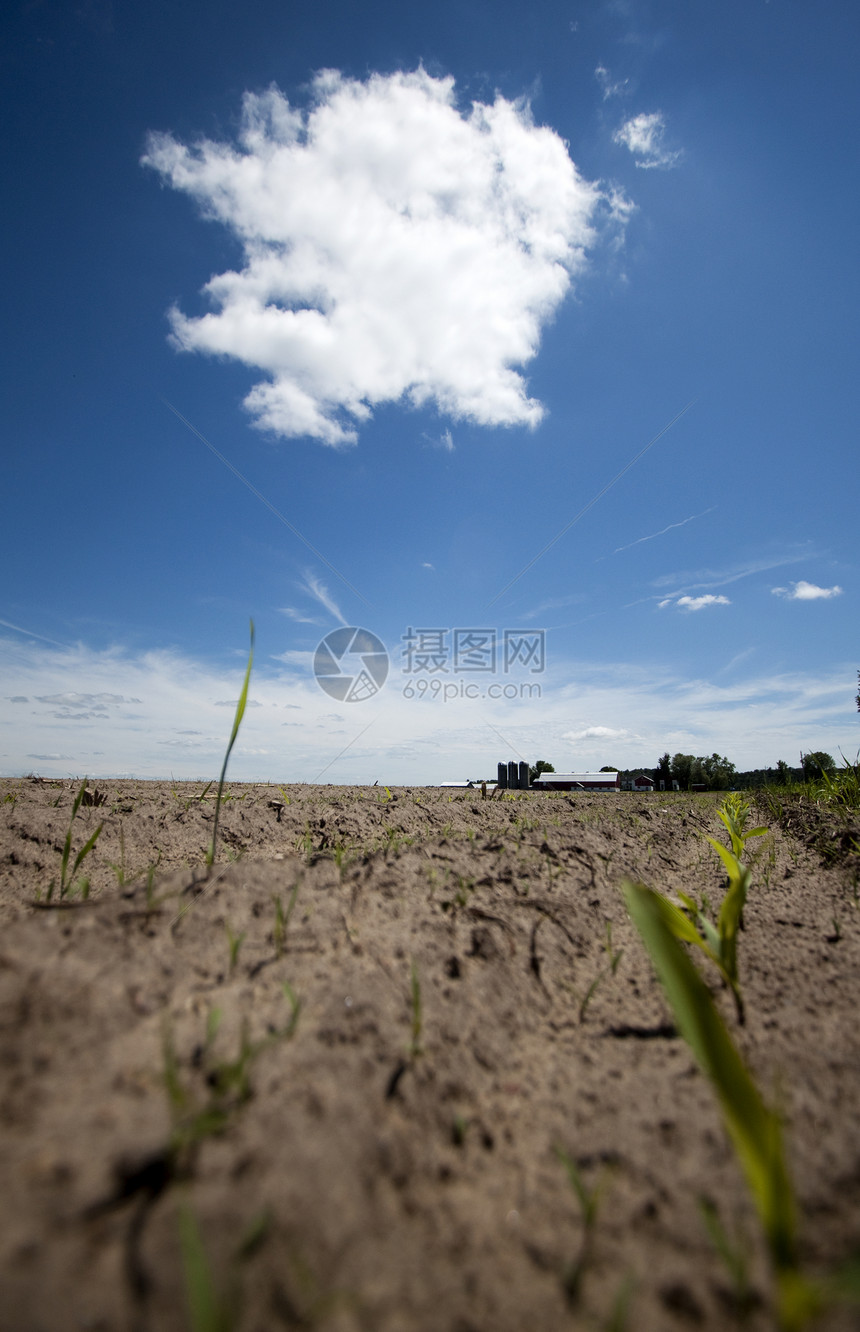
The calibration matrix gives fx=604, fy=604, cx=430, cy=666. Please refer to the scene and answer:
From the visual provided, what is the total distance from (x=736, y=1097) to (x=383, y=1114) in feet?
1.55

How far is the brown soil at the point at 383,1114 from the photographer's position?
2.04 ft

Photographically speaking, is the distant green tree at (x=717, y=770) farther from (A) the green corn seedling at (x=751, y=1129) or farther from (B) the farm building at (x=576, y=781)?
(A) the green corn seedling at (x=751, y=1129)

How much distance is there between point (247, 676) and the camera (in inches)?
60.5

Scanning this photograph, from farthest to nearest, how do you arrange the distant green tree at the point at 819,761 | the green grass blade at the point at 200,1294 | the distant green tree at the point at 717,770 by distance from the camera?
the distant green tree at the point at 717,770, the distant green tree at the point at 819,761, the green grass blade at the point at 200,1294

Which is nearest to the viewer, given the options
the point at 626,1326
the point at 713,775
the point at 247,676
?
the point at 626,1326

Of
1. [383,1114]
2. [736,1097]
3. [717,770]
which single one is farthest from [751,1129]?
[717,770]

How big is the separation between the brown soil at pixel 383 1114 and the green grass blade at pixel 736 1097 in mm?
98

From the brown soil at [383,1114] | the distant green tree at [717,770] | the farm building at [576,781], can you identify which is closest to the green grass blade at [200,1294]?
the brown soil at [383,1114]

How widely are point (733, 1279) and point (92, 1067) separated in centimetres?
84

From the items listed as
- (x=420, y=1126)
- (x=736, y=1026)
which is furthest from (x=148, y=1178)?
(x=736, y=1026)

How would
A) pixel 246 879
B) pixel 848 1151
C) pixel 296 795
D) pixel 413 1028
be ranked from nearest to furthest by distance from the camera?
pixel 848 1151
pixel 413 1028
pixel 246 879
pixel 296 795

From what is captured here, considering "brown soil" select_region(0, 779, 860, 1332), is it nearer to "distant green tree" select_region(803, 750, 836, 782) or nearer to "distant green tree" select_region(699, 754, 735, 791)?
"distant green tree" select_region(803, 750, 836, 782)

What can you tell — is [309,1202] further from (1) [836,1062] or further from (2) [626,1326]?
(1) [836,1062]

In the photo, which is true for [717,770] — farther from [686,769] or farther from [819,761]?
[819,761]
